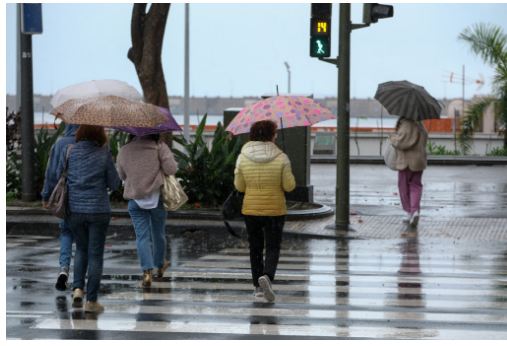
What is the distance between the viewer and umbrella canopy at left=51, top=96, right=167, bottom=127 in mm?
10259

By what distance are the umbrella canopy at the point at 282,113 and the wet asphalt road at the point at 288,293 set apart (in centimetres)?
151

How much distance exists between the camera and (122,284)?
11438 mm

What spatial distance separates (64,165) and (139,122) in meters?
0.90

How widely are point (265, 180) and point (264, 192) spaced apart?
106mm

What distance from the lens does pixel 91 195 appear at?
32.4 feet

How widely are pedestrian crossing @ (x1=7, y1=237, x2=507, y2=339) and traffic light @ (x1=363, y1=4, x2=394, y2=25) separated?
3.64 m

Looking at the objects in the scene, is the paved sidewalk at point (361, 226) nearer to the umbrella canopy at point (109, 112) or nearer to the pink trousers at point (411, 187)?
the pink trousers at point (411, 187)

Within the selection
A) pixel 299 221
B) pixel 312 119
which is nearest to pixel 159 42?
pixel 299 221

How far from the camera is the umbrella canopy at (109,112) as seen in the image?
1026 centimetres

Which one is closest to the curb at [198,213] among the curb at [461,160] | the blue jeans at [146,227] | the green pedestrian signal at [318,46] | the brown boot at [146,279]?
the green pedestrian signal at [318,46]

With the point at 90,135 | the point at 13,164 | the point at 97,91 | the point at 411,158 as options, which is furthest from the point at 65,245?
the point at 13,164

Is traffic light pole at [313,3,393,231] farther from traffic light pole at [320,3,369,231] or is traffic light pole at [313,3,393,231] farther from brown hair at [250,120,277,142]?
brown hair at [250,120,277,142]

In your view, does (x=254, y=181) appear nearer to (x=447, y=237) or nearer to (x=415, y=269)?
(x=415, y=269)

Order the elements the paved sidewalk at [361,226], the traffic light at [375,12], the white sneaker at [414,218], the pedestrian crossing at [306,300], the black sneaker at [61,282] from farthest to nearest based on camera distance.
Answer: the white sneaker at [414,218] < the traffic light at [375,12] < the paved sidewalk at [361,226] < the black sneaker at [61,282] < the pedestrian crossing at [306,300]
